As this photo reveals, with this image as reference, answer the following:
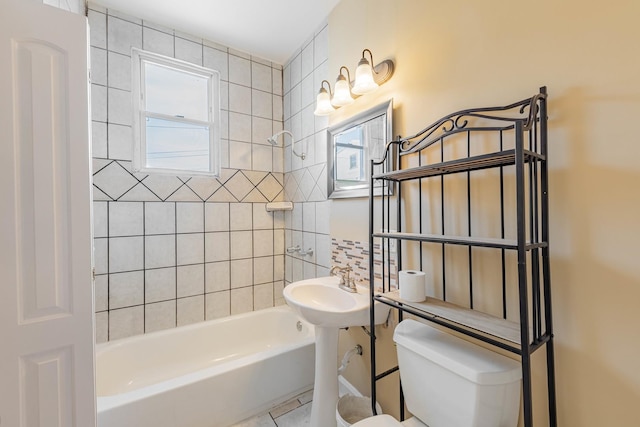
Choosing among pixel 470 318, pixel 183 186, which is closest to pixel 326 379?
pixel 470 318

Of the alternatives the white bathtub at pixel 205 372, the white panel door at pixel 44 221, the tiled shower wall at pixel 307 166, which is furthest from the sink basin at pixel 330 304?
the white panel door at pixel 44 221

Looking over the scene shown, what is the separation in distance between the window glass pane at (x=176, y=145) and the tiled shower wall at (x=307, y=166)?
0.75 m

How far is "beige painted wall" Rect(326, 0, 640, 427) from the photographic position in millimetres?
713

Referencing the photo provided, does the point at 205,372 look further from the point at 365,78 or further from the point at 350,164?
the point at 365,78

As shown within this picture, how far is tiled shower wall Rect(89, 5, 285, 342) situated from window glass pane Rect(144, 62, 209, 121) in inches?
5.7

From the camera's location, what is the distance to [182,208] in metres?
2.18

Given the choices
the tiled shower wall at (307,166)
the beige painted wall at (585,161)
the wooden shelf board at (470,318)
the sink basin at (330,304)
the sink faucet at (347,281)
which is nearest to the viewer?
the beige painted wall at (585,161)

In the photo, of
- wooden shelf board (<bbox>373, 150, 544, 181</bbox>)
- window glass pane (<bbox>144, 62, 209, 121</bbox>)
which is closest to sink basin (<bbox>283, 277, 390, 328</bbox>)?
wooden shelf board (<bbox>373, 150, 544, 181</bbox>)

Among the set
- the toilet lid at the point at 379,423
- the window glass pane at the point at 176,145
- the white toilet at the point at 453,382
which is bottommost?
the toilet lid at the point at 379,423

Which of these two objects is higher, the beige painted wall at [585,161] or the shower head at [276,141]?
the shower head at [276,141]

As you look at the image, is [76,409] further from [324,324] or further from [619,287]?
[619,287]

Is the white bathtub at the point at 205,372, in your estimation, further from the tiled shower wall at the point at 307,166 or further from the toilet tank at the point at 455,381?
the toilet tank at the point at 455,381

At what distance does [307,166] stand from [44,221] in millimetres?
1594

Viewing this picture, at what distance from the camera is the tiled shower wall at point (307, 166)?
202 cm
